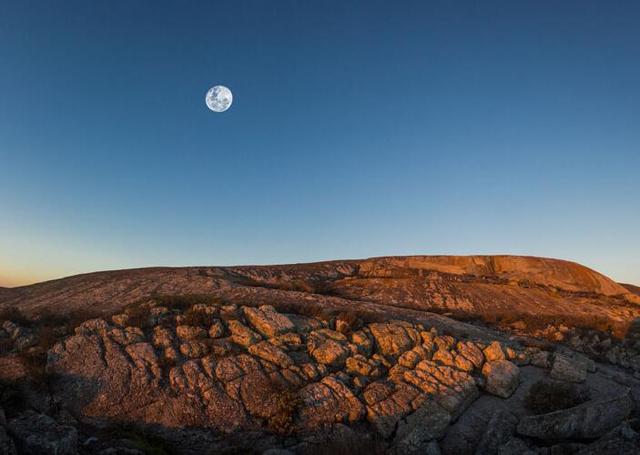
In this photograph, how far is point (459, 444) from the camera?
36.3 ft

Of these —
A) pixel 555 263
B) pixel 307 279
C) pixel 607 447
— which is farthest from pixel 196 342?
pixel 555 263

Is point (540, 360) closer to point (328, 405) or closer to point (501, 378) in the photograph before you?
point (501, 378)

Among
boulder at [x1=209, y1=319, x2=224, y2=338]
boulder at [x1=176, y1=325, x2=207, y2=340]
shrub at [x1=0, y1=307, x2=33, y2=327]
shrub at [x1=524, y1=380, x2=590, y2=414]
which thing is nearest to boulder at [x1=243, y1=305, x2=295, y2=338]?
boulder at [x1=209, y1=319, x2=224, y2=338]

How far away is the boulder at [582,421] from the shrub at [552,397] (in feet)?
7.10

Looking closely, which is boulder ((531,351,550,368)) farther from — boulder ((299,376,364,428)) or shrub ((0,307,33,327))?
shrub ((0,307,33,327))

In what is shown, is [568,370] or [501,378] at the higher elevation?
[568,370]

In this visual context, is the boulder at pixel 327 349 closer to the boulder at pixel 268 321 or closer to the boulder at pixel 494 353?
the boulder at pixel 268 321

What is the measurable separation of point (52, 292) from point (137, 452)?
28.1m

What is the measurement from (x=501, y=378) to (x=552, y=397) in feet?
5.62

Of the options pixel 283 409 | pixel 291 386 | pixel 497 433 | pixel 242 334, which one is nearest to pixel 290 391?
pixel 291 386

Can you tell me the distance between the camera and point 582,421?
9969 mm

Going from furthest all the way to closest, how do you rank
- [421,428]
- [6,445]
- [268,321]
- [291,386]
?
1. [268,321]
2. [291,386]
3. [421,428]
4. [6,445]

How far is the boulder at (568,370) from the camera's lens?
1468 cm

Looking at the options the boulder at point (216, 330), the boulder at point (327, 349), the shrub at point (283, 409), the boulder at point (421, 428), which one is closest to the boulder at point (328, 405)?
the shrub at point (283, 409)
